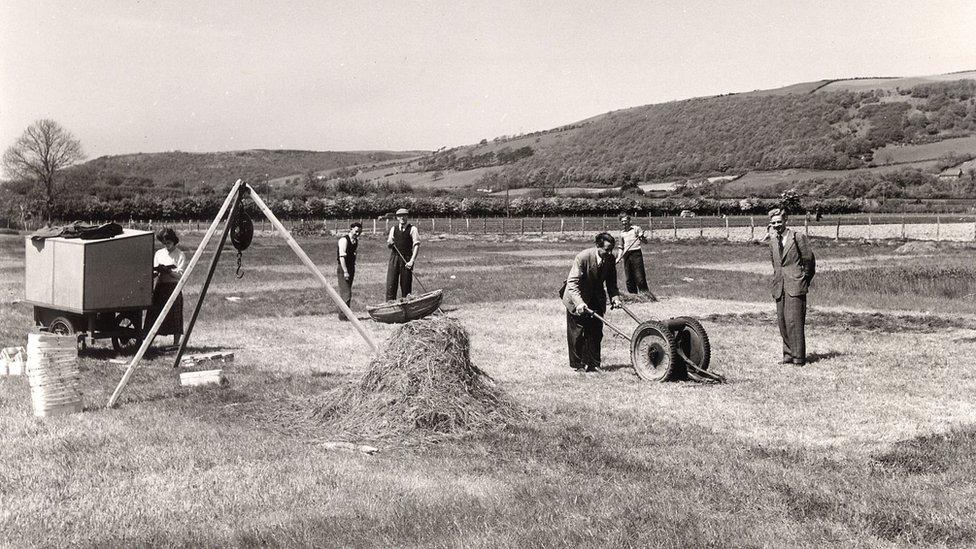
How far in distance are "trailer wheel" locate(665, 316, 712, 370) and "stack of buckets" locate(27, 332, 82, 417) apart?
21.3 feet

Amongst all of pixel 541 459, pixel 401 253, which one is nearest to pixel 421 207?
pixel 401 253

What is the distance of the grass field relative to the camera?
534 centimetres

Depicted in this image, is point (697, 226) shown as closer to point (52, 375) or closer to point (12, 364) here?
point (12, 364)

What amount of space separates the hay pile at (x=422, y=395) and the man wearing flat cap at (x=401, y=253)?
7.68 metres

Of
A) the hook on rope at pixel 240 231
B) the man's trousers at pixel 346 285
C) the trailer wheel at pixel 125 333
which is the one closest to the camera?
the hook on rope at pixel 240 231

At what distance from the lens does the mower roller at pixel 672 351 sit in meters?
10.2

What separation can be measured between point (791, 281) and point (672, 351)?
2.63 metres

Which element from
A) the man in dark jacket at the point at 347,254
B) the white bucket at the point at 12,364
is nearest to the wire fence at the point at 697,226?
the man in dark jacket at the point at 347,254

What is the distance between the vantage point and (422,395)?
8008mm

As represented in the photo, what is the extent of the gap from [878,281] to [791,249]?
11812 mm

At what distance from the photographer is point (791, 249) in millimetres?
11812

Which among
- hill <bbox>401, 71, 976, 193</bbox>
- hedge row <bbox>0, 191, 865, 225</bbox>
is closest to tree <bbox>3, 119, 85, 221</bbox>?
hedge row <bbox>0, 191, 865, 225</bbox>

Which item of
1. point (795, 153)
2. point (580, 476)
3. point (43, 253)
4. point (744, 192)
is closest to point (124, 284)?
point (43, 253)

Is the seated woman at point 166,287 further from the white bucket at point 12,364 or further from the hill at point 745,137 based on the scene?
the hill at point 745,137
